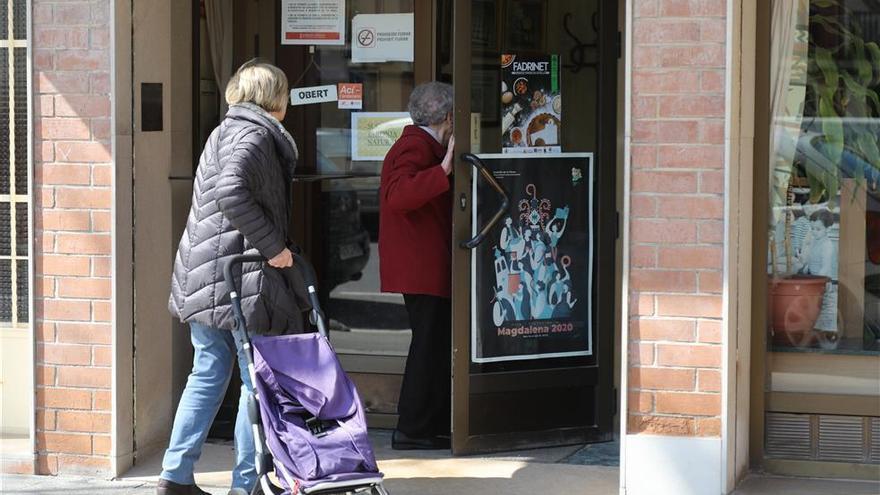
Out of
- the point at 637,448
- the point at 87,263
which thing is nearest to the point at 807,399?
the point at 637,448

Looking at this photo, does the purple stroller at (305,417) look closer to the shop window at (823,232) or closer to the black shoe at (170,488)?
the black shoe at (170,488)

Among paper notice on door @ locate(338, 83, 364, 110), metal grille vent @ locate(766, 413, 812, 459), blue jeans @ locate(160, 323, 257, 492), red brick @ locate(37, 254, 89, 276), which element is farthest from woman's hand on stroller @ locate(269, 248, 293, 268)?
metal grille vent @ locate(766, 413, 812, 459)

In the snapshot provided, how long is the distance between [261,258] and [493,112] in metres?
1.82

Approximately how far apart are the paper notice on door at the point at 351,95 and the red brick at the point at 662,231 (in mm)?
2103

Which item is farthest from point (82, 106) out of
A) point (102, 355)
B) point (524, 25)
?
point (524, 25)

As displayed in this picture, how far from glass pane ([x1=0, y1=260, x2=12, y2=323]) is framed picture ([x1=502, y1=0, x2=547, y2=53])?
2656 millimetres

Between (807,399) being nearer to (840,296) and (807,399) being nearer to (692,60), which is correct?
(840,296)

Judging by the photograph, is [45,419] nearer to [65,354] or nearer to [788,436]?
[65,354]

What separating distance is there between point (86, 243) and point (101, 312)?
1.07 feet

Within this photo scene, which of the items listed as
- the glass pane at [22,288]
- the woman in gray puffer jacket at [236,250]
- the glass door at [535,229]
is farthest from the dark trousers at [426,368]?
the glass pane at [22,288]

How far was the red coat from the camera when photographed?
6609 mm

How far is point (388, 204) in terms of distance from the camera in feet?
21.9

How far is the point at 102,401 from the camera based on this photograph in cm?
628

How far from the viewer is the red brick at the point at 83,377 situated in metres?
6.27
